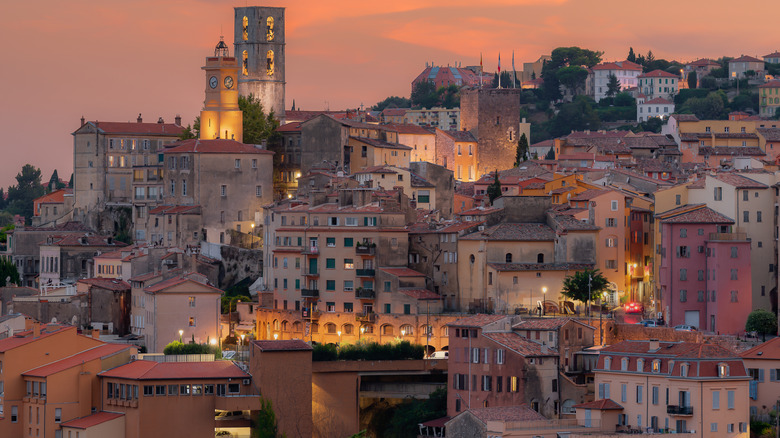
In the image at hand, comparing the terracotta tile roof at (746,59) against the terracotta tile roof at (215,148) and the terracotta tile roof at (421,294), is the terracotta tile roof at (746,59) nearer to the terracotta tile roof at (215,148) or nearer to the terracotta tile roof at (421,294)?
the terracotta tile roof at (215,148)

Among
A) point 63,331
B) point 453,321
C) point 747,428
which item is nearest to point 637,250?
point 453,321

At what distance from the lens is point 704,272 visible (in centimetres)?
6881

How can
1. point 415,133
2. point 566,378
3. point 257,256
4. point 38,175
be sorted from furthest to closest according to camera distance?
point 38,175
point 415,133
point 257,256
point 566,378

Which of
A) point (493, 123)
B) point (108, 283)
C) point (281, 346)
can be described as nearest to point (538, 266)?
point (281, 346)

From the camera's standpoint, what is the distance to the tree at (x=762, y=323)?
217 feet

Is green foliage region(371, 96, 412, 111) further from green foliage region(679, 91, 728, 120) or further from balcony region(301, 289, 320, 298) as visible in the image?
balcony region(301, 289, 320, 298)

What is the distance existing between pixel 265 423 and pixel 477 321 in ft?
29.6

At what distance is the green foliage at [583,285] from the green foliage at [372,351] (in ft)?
21.7

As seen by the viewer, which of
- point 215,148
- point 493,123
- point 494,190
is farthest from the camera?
point 493,123

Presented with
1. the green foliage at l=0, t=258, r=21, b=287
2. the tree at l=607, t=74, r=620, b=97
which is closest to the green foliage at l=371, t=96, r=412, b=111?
the tree at l=607, t=74, r=620, b=97

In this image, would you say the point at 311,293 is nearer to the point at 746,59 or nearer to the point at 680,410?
the point at 680,410

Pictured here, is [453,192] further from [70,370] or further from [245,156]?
[70,370]

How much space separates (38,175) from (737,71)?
63.1 meters

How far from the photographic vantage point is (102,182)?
98.4 m
